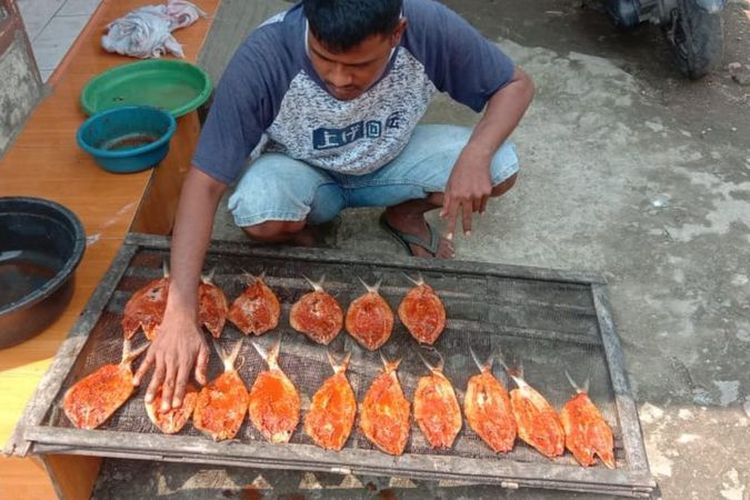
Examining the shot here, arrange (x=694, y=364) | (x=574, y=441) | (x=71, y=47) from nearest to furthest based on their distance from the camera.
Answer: (x=574, y=441)
(x=694, y=364)
(x=71, y=47)

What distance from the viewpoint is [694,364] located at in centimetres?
310

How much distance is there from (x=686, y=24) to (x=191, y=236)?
155 inches

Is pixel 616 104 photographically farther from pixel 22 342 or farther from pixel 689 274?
pixel 22 342

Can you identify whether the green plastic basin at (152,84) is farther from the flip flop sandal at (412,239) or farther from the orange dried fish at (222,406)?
the orange dried fish at (222,406)

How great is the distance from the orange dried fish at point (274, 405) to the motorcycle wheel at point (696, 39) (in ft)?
12.3

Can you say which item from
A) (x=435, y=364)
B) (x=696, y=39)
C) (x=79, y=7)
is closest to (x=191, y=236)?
(x=435, y=364)

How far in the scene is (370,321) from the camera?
278 centimetres

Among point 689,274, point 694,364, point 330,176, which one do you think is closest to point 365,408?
point 330,176

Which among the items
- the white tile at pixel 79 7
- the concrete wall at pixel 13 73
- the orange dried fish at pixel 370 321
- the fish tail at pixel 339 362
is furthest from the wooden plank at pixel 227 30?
the fish tail at pixel 339 362

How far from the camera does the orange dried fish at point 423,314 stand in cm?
276

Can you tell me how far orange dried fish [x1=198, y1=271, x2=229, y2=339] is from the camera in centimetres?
273

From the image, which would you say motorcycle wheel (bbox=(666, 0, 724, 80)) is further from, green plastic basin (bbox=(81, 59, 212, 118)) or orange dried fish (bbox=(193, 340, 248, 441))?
orange dried fish (bbox=(193, 340, 248, 441))

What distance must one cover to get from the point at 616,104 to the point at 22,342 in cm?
385

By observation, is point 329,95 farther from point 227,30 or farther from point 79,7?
point 79,7
